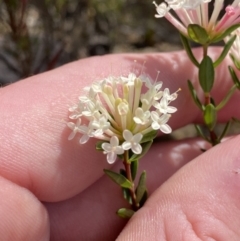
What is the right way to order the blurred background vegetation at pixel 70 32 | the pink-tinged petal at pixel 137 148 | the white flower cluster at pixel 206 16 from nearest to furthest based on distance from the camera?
the pink-tinged petal at pixel 137 148 → the white flower cluster at pixel 206 16 → the blurred background vegetation at pixel 70 32

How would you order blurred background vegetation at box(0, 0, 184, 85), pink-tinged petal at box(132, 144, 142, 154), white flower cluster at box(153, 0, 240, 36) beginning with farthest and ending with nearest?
blurred background vegetation at box(0, 0, 184, 85), white flower cluster at box(153, 0, 240, 36), pink-tinged petal at box(132, 144, 142, 154)

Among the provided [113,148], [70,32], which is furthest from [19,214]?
[70,32]

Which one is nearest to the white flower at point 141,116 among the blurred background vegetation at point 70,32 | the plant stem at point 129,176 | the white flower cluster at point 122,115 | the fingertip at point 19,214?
the white flower cluster at point 122,115

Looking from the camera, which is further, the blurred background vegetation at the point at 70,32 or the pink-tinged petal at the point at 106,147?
the blurred background vegetation at the point at 70,32

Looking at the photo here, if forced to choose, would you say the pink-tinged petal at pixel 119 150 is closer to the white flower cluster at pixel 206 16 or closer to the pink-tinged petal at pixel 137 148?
the pink-tinged petal at pixel 137 148

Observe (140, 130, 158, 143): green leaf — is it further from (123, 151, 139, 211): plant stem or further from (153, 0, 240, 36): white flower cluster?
(153, 0, 240, 36): white flower cluster

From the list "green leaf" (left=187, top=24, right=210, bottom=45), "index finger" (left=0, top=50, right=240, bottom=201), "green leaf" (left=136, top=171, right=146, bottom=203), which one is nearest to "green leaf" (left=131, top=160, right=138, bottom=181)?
"green leaf" (left=136, top=171, right=146, bottom=203)
